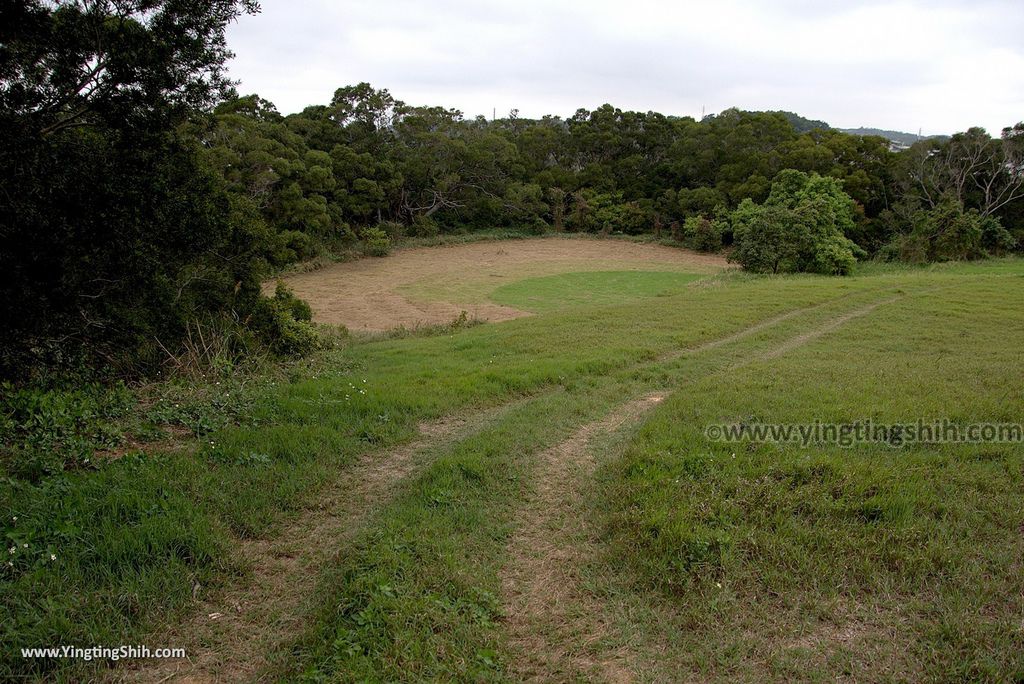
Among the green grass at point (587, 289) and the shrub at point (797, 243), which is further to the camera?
the shrub at point (797, 243)

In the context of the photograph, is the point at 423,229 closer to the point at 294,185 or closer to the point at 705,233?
the point at 294,185

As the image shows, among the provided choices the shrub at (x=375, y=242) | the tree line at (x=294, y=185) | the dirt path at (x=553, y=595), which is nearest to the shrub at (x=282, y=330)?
the tree line at (x=294, y=185)

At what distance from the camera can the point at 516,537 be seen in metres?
4.75

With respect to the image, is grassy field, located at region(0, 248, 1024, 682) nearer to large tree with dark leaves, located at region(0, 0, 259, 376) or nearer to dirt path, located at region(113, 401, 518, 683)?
dirt path, located at region(113, 401, 518, 683)

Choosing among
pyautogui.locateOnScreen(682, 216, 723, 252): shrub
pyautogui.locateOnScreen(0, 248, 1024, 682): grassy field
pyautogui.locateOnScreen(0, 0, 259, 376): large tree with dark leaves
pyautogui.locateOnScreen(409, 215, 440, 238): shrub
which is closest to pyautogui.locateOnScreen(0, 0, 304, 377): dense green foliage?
pyautogui.locateOnScreen(0, 0, 259, 376): large tree with dark leaves

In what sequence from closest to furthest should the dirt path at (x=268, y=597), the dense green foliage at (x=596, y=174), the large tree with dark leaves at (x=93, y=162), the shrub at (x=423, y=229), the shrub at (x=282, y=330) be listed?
the dirt path at (x=268, y=597), the large tree with dark leaves at (x=93, y=162), the shrub at (x=282, y=330), the dense green foliage at (x=596, y=174), the shrub at (x=423, y=229)

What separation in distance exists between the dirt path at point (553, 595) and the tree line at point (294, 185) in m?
5.62

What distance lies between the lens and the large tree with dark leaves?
5.68 m

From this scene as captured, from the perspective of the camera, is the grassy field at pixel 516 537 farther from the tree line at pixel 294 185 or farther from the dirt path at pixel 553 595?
the tree line at pixel 294 185

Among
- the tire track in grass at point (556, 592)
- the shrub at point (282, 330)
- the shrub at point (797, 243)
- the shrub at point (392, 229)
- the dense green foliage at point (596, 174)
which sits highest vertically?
the dense green foliage at point (596, 174)

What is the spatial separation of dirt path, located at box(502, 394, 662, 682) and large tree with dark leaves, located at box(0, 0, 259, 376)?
557 centimetres

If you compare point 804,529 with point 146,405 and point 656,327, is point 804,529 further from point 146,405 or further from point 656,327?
point 656,327

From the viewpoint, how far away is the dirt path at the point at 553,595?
3357mm

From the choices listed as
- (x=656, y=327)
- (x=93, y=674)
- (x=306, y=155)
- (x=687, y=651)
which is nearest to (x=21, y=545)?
(x=93, y=674)
